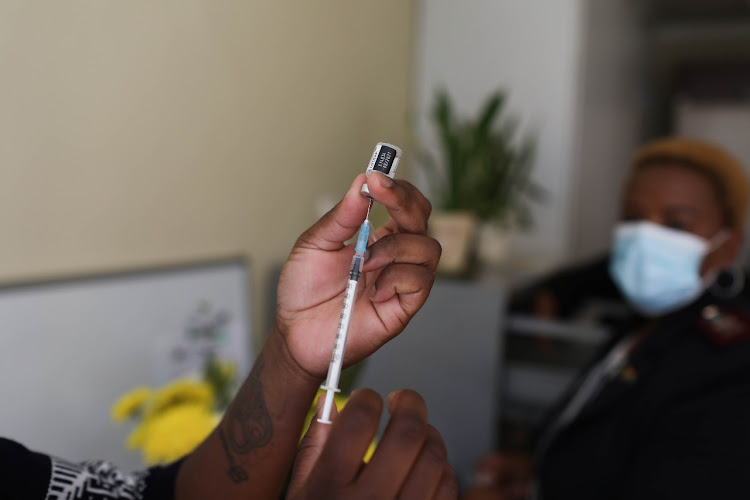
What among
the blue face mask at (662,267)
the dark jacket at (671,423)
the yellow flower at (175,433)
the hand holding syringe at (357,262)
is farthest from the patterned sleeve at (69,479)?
the blue face mask at (662,267)

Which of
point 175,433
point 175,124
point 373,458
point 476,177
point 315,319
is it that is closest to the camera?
point 373,458

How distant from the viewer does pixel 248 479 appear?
1.48 ft

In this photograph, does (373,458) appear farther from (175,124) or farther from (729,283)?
(729,283)

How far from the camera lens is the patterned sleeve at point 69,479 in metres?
0.48

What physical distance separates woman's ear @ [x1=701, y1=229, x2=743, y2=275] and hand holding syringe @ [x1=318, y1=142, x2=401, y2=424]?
1.10 meters

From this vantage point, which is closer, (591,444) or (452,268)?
(591,444)

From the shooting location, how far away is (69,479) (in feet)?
1.71

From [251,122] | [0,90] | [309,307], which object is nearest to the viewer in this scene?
[309,307]

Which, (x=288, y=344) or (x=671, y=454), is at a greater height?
(x=288, y=344)

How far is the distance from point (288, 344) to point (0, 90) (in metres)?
0.73

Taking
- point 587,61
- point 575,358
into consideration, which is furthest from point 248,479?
point 587,61

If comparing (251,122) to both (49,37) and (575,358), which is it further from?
(575,358)

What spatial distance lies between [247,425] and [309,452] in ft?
0.61

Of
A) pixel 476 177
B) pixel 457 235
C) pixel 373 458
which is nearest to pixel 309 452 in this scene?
pixel 373 458
